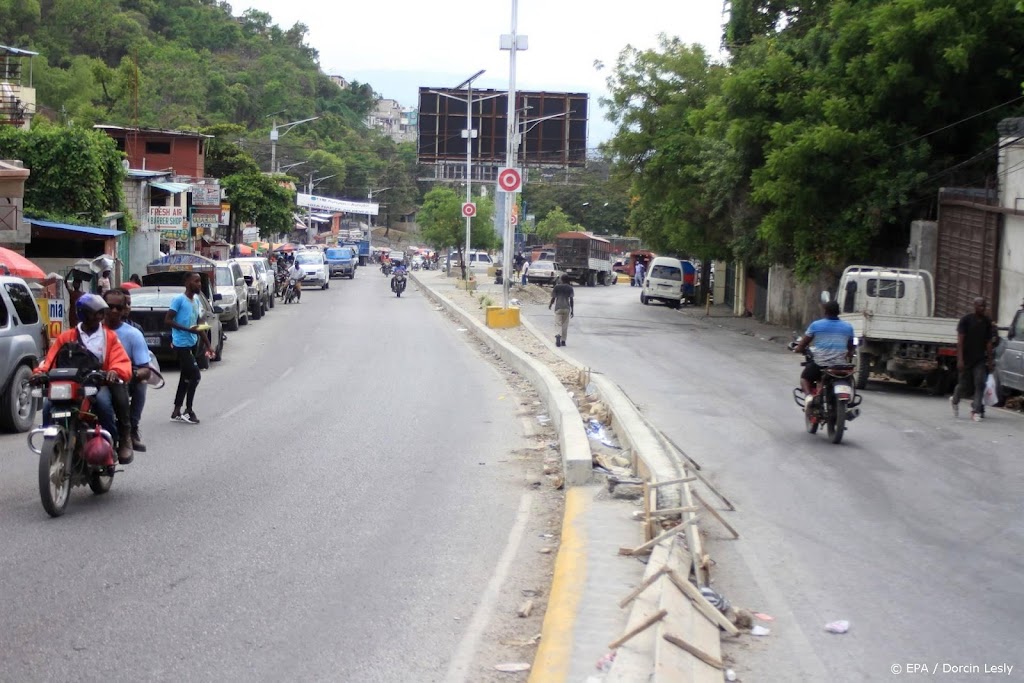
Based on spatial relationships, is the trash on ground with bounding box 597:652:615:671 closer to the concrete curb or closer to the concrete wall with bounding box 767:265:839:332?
the concrete curb

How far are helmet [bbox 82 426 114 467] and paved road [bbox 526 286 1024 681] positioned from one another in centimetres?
483

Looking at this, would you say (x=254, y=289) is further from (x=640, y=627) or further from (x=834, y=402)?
(x=640, y=627)

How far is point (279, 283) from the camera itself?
49281 millimetres

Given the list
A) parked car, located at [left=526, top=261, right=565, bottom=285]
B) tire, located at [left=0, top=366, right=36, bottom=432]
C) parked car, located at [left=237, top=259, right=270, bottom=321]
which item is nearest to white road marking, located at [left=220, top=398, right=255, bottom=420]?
tire, located at [left=0, top=366, right=36, bottom=432]

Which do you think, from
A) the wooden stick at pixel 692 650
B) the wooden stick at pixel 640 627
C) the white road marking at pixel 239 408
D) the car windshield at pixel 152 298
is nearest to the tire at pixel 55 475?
the wooden stick at pixel 640 627

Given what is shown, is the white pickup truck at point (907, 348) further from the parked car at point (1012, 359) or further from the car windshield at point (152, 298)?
the car windshield at point (152, 298)

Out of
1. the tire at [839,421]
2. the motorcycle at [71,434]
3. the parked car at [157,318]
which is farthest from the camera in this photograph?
the parked car at [157,318]

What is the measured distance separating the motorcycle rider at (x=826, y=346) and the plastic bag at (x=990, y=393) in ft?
11.5

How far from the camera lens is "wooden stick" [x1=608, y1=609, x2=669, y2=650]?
17.9 feet

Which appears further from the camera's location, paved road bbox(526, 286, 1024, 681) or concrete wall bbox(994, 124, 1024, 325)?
concrete wall bbox(994, 124, 1024, 325)

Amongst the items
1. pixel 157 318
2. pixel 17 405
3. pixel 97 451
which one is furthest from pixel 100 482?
pixel 157 318

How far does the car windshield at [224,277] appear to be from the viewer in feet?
103

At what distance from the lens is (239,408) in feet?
51.7

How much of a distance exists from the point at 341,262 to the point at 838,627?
66.9m
